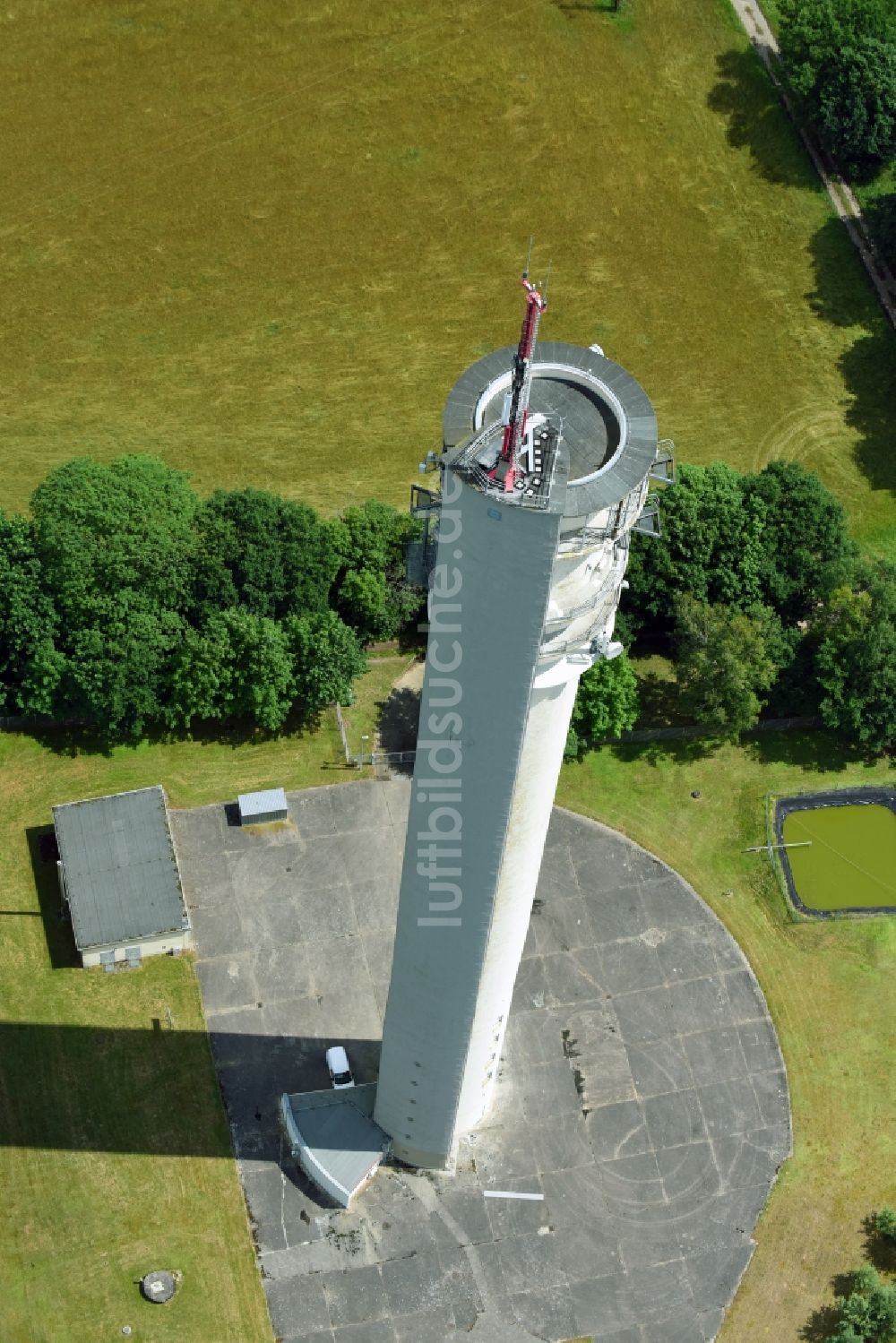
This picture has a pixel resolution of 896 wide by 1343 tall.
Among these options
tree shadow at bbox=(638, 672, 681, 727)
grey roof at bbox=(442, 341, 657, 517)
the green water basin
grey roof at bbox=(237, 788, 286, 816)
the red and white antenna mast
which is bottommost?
the green water basin

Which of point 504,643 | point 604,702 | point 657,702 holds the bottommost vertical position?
point 657,702

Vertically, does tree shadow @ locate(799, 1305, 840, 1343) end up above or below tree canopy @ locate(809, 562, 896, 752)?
below

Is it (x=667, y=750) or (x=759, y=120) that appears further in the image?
(x=759, y=120)

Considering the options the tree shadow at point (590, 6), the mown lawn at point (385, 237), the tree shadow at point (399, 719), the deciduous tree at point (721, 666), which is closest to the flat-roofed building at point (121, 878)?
the tree shadow at point (399, 719)

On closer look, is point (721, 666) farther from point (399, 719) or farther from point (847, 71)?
point (847, 71)

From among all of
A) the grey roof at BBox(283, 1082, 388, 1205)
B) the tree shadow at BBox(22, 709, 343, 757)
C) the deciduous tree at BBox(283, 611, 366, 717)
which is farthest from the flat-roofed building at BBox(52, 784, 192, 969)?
the grey roof at BBox(283, 1082, 388, 1205)

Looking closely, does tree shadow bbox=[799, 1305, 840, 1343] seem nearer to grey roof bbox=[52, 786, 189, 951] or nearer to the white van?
the white van

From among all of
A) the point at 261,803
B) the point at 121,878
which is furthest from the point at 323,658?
the point at 121,878
